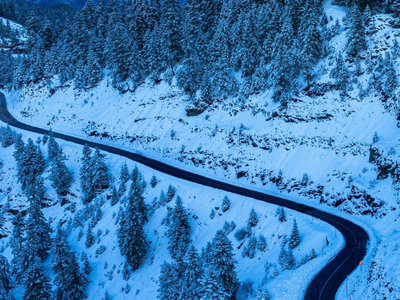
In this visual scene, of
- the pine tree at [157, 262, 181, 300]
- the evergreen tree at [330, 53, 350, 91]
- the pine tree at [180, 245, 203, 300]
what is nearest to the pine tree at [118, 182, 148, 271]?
the pine tree at [157, 262, 181, 300]

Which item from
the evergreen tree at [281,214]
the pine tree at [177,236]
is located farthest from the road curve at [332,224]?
the pine tree at [177,236]

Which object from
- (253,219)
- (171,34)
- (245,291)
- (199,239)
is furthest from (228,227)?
(171,34)

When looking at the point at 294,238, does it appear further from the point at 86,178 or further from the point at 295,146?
the point at 86,178

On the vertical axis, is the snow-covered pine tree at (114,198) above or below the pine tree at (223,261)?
below

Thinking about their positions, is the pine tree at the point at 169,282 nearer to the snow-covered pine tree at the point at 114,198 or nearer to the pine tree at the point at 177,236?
the pine tree at the point at 177,236

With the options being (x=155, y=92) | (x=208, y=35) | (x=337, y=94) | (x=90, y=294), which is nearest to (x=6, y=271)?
(x=90, y=294)

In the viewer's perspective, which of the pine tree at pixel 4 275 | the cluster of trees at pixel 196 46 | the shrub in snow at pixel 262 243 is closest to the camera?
the shrub in snow at pixel 262 243
